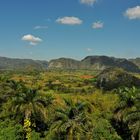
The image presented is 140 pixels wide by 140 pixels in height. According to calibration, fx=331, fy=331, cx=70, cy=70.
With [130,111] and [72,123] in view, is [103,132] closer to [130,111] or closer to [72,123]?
[130,111]

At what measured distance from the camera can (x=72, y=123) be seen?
42.1 metres

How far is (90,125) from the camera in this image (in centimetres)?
4359

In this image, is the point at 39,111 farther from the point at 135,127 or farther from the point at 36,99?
the point at 135,127

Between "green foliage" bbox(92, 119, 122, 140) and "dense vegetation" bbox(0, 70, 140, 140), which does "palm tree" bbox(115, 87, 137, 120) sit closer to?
"dense vegetation" bbox(0, 70, 140, 140)

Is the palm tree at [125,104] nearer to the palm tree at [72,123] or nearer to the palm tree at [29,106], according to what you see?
the palm tree at [72,123]

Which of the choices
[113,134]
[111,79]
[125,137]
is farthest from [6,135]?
[111,79]

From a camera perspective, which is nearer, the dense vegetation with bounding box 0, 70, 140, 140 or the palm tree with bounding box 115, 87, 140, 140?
the dense vegetation with bounding box 0, 70, 140, 140

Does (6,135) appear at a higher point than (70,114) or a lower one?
lower

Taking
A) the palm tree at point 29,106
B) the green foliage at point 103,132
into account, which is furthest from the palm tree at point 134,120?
the palm tree at point 29,106

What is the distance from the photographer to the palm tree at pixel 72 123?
4169 centimetres

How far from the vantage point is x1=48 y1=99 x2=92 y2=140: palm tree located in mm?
41688

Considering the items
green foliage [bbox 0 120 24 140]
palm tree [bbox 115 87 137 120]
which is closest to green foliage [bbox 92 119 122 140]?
palm tree [bbox 115 87 137 120]

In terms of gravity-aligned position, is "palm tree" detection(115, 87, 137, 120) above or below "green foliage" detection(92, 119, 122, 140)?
above

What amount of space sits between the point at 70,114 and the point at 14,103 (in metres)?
11.6
